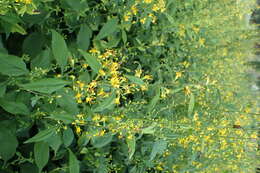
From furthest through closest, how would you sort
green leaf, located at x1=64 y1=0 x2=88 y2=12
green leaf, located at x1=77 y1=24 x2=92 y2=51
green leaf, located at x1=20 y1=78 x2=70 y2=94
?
green leaf, located at x1=77 y1=24 x2=92 y2=51 < green leaf, located at x1=64 y1=0 x2=88 y2=12 < green leaf, located at x1=20 y1=78 x2=70 y2=94

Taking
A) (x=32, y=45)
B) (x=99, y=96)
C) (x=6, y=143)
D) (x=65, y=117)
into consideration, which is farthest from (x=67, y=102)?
(x=32, y=45)

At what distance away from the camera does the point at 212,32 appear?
13.3 feet

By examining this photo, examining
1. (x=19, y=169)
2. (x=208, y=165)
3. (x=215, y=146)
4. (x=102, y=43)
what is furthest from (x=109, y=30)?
(x=208, y=165)

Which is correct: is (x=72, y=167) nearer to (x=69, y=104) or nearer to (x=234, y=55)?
(x=69, y=104)

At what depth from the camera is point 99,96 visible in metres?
1.46

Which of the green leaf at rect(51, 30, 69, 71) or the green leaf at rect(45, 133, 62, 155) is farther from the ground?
the green leaf at rect(51, 30, 69, 71)

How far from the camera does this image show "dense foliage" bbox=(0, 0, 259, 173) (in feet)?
4.21

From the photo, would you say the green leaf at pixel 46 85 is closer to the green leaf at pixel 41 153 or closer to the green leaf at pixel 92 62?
the green leaf at pixel 92 62

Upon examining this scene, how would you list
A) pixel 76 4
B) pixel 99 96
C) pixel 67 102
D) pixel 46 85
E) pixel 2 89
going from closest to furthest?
pixel 46 85 < pixel 2 89 < pixel 67 102 < pixel 99 96 < pixel 76 4

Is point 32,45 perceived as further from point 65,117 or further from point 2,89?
point 65,117

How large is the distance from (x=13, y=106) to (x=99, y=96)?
1.45ft

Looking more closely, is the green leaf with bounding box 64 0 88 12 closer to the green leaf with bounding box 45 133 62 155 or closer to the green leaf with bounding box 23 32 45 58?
the green leaf with bounding box 23 32 45 58

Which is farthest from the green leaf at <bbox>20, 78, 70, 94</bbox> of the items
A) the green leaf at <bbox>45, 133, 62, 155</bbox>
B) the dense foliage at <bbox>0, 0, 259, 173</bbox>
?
the green leaf at <bbox>45, 133, 62, 155</bbox>

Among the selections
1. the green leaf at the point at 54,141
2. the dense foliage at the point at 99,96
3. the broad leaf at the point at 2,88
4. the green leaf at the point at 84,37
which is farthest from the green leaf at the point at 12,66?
the green leaf at the point at 84,37
